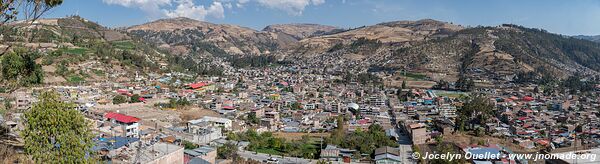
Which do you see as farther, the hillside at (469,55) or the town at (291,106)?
the hillside at (469,55)

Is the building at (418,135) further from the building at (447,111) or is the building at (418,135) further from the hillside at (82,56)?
the hillside at (82,56)

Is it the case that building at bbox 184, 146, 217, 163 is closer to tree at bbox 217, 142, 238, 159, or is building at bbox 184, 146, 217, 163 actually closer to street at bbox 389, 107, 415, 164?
tree at bbox 217, 142, 238, 159

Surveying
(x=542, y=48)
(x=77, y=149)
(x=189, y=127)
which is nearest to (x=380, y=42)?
(x=542, y=48)

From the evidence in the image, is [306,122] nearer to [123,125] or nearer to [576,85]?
[123,125]

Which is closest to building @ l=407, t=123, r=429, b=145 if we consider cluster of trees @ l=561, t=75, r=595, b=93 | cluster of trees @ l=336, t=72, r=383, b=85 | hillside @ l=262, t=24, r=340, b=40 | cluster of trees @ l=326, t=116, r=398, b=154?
cluster of trees @ l=326, t=116, r=398, b=154

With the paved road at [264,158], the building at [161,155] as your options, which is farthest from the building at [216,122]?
the building at [161,155]

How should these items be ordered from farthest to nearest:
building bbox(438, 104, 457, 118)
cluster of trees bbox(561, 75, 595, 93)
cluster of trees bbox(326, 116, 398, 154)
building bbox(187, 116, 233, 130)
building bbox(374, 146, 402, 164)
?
cluster of trees bbox(561, 75, 595, 93) → building bbox(438, 104, 457, 118) → building bbox(187, 116, 233, 130) → cluster of trees bbox(326, 116, 398, 154) → building bbox(374, 146, 402, 164)

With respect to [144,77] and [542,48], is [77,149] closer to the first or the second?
[144,77]
